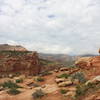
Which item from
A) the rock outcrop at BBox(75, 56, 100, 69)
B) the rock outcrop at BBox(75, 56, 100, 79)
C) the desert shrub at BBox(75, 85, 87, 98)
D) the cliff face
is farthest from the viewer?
the cliff face

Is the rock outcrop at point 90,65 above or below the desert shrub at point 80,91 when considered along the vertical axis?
above

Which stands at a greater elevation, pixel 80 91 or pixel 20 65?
pixel 20 65

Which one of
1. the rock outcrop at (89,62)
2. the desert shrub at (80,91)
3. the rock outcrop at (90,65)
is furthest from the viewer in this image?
the rock outcrop at (89,62)

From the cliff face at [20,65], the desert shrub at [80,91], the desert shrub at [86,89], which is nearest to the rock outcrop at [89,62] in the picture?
the desert shrub at [86,89]

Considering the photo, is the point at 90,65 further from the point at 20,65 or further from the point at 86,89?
the point at 20,65

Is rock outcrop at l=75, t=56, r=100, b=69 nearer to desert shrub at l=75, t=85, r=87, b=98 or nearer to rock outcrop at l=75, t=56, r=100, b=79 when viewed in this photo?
rock outcrop at l=75, t=56, r=100, b=79

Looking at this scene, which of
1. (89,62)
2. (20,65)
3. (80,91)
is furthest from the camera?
(20,65)

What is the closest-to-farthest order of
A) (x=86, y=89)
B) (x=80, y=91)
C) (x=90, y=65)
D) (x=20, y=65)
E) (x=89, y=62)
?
(x=80, y=91), (x=86, y=89), (x=90, y=65), (x=89, y=62), (x=20, y=65)

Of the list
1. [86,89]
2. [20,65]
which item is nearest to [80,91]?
[86,89]

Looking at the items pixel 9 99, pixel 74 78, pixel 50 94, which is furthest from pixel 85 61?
pixel 9 99

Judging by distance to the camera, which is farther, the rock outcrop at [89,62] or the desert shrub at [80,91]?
the rock outcrop at [89,62]

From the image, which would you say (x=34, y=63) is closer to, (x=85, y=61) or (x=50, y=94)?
(x=85, y=61)

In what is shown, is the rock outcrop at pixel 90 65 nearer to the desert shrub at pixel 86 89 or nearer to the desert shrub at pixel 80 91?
the desert shrub at pixel 86 89

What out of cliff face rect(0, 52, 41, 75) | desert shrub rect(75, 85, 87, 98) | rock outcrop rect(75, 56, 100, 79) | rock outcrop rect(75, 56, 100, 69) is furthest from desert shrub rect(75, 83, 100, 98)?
cliff face rect(0, 52, 41, 75)
